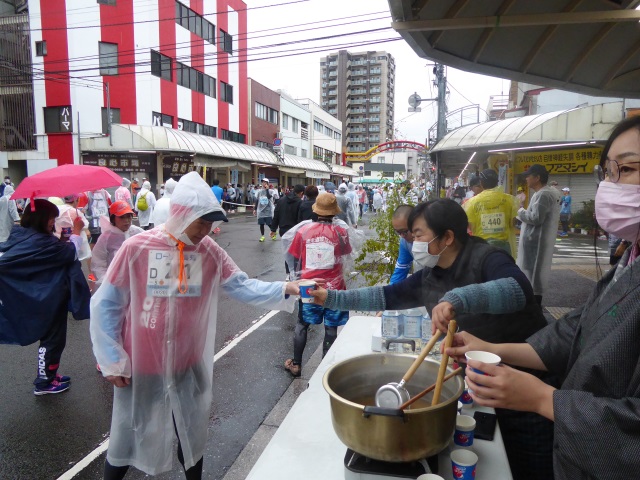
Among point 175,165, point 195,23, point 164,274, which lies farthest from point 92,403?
point 195,23

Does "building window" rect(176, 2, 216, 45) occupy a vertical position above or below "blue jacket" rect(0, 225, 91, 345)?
above

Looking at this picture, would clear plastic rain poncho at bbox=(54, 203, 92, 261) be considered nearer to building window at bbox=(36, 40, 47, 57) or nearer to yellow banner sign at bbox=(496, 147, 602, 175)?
yellow banner sign at bbox=(496, 147, 602, 175)

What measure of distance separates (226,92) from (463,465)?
33201 millimetres

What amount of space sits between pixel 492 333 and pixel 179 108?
27447 millimetres

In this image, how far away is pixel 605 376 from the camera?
3.81 feet

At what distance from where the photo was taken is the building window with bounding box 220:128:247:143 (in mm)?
31725

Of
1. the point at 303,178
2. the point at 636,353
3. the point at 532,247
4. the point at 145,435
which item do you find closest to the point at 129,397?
the point at 145,435

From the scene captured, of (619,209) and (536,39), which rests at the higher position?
(536,39)

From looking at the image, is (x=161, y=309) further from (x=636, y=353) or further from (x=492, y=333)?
→ (x=636, y=353)

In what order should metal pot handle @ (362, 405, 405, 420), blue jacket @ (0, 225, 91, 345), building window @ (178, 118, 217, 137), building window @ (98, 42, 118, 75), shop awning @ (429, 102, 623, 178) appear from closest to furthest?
metal pot handle @ (362, 405, 405, 420) < blue jacket @ (0, 225, 91, 345) < shop awning @ (429, 102, 623, 178) < building window @ (98, 42, 118, 75) < building window @ (178, 118, 217, 137)

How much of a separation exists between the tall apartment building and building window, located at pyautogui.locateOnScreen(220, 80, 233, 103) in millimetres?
71946

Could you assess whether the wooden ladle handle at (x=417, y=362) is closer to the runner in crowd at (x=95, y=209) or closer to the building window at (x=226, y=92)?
the runner in crowd at (x=95, y=209)

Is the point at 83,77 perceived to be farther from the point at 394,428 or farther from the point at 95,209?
the point at 394,428

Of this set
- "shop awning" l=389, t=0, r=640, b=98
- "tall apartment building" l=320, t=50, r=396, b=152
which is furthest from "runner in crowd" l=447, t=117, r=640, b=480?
"tall apartment building" l=320, t=50, r=396, b=152
